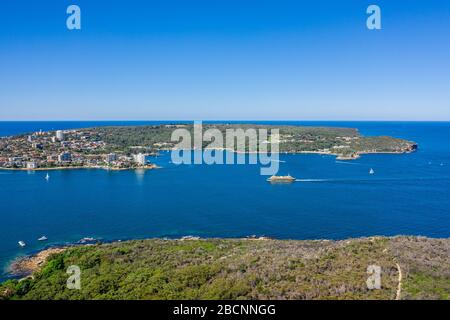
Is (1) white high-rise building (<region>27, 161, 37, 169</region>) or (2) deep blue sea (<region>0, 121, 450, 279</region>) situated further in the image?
(1) white high-rise building (<region>27, 161, 37, 169</region>)

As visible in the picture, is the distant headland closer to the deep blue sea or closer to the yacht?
the deep blue sea

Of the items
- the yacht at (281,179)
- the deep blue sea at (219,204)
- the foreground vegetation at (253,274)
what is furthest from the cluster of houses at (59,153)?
the foreground vegetation at (253,274)

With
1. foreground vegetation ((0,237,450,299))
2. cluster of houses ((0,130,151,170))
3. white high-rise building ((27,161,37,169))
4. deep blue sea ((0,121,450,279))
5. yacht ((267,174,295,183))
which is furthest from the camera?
cluster of houses ((0,130,151,170))

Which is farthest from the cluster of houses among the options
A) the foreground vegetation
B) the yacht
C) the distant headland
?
the foreground vegetation

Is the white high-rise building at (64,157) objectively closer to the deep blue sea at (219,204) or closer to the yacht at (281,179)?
the deep blue sea at (219,204)

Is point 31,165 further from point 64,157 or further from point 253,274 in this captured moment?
point 253,274

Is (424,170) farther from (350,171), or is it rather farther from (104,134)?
(104,134)

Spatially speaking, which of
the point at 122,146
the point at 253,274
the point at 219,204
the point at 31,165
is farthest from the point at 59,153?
the point at 253,274

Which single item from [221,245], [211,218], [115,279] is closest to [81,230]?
[211,218]
